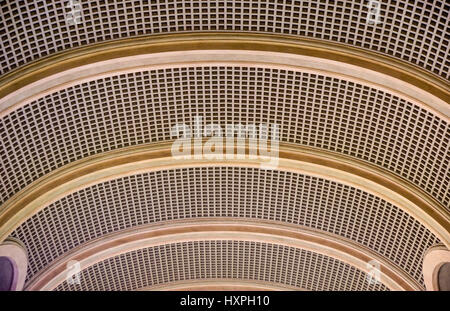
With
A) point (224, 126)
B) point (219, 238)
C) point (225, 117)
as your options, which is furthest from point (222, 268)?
point (225, 117)

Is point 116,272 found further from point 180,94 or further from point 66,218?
point 180,94

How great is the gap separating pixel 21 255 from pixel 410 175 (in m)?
15.0

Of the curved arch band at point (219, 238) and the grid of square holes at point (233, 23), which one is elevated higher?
the grid of square holes at point (233, 23)

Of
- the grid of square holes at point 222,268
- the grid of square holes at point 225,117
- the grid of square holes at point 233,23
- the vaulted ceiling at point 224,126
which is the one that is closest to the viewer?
the grid of square holes at point 233,23

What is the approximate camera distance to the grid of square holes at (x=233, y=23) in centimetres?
1248

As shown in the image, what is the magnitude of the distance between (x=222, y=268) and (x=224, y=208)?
14.6ft

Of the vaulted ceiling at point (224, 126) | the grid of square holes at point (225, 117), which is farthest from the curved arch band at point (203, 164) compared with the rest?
the grid of square holes at point (225, 117)

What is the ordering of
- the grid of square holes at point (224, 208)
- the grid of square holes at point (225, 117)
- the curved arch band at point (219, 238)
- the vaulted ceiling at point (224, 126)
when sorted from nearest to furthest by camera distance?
the vaulted ceiling at point (224, 126)
the grid of square holes at point (225, 117)
the grid of square holes at point (224, 208)
the curved arch band at point (219, 238)

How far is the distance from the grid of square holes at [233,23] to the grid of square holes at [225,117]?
5.12 feet

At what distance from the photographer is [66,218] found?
18.2 m

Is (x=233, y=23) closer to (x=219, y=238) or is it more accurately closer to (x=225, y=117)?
(x=225, y=117)

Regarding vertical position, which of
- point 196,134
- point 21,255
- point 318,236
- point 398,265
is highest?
point 196,134

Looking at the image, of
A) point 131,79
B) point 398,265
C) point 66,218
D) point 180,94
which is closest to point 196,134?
point 180,94

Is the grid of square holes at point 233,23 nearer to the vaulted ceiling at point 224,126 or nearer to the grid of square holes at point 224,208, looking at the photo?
the vaulted ceiling at point 224,126
